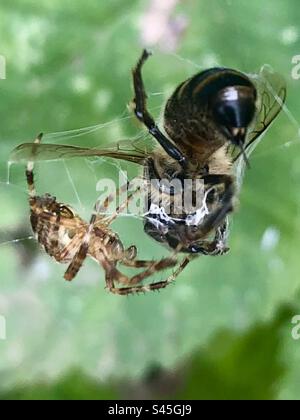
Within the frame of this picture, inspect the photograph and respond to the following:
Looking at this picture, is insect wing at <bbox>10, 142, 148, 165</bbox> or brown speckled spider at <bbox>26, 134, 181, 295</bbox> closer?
insect wing at <bbox>10, 142, 148, 165</bbox>

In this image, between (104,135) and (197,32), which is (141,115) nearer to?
(104,135)

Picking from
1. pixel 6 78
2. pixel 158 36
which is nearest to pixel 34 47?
pixel 6 78

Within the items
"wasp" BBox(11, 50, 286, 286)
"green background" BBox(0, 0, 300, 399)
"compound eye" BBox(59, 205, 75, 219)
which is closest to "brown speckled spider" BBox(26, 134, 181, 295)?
"compound eye" BBox(59, 205, 75, 219)

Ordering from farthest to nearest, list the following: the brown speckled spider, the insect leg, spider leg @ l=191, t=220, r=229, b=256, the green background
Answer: the green background, the brown speckled spider, spider leg @ l=191, t=220, r=229, b=256, the insect leg

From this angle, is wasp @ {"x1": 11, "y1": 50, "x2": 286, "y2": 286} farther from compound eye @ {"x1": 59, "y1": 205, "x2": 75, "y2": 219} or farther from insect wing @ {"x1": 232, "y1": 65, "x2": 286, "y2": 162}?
compound eye @ {"x1": 59, "y1": 205, "x2": 75, "y2": 219}

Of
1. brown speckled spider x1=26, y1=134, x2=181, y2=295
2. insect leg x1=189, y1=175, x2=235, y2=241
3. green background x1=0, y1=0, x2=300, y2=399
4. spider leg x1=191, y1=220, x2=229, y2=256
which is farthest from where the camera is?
green background x1=0, y1=0, x2=300, y2=399

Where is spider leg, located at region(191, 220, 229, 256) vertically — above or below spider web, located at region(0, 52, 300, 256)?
below

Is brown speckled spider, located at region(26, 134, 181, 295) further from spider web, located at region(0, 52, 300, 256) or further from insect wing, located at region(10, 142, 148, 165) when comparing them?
insect wing, located at region(10, 142, 148, 165)
